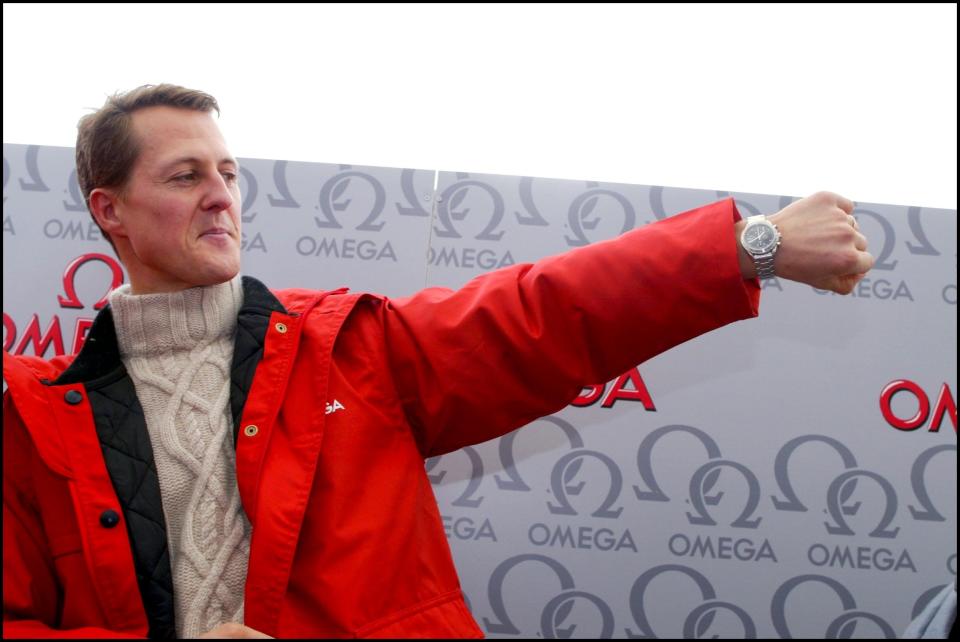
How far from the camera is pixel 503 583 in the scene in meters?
2.29

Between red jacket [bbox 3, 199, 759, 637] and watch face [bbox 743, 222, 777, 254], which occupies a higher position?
watch face [bbox 743, 222, 777, 254]

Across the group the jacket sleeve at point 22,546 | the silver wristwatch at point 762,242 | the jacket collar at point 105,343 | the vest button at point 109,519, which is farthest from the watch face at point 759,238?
the jacket sleeve at point 22,546

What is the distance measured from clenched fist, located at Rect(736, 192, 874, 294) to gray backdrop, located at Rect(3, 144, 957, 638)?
3.74 feet

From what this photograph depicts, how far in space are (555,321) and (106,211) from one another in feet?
3.16

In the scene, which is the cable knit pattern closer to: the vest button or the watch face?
the vest button

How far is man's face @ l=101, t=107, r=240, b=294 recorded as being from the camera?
60.9 inches

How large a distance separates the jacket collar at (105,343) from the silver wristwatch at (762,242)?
793 millimetres

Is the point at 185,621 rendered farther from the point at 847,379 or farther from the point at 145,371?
the point at 847,379

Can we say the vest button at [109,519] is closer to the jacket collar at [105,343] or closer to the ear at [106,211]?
the jacket collar at [105,343]

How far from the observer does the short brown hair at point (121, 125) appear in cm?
162

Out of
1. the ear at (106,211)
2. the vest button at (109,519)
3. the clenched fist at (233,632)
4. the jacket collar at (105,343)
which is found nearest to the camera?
the clenched fist at (233,632)

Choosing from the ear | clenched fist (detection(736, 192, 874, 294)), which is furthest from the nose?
clenched fist (detection(736, 192, 874, 294))

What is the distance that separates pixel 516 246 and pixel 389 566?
4.16ft

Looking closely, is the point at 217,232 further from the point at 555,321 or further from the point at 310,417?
the point at 555,321
